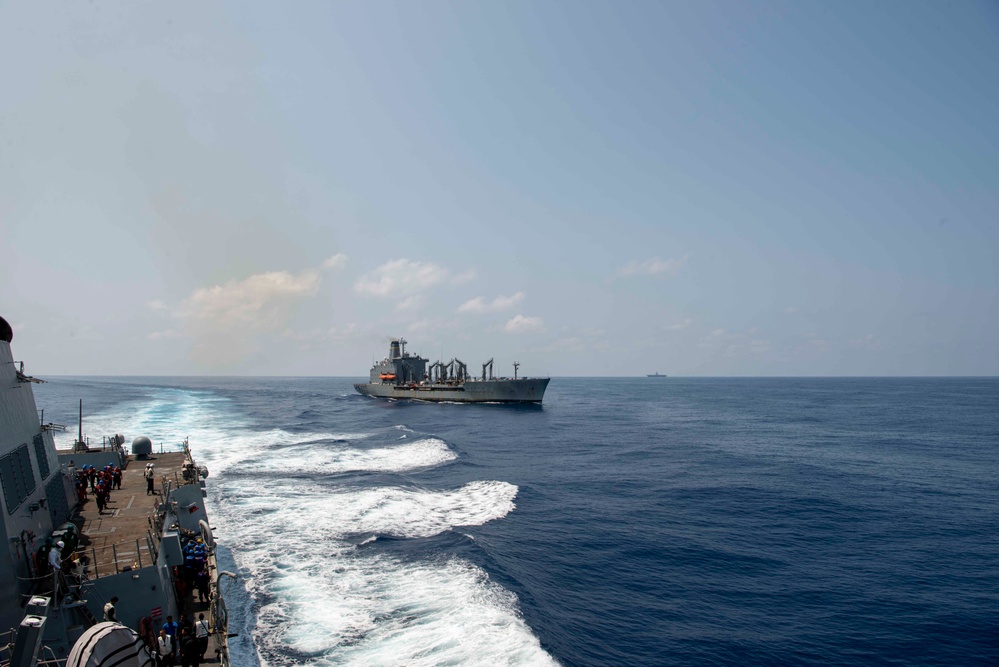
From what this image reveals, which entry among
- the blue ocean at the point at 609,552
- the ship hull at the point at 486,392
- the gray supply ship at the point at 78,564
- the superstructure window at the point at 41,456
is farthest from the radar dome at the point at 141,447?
the ship hull at the point at 486,392

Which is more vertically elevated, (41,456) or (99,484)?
(41,456)

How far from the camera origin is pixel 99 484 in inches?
834

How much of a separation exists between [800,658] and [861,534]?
50.7 feet

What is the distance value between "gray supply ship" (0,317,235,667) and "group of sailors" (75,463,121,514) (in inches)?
4.2

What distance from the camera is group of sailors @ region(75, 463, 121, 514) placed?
20816mm

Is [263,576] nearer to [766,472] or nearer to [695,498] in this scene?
[695,498]

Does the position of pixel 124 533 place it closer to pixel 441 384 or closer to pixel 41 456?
pixel 41 456

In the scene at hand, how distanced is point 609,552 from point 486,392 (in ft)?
290

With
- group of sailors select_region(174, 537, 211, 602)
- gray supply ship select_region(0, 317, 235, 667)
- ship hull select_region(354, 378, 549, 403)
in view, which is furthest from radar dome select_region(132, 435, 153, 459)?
ship hull select_region(354, 378, 549, 403)

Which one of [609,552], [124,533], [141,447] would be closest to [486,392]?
[141,447]

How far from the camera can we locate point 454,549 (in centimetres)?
2666

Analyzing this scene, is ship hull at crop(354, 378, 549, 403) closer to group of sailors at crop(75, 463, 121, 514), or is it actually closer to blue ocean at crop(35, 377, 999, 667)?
blue ocean at crop(35, 377, 999, 667)

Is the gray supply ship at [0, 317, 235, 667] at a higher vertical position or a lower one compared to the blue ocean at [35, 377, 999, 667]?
higher

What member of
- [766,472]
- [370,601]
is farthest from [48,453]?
[766,472]
